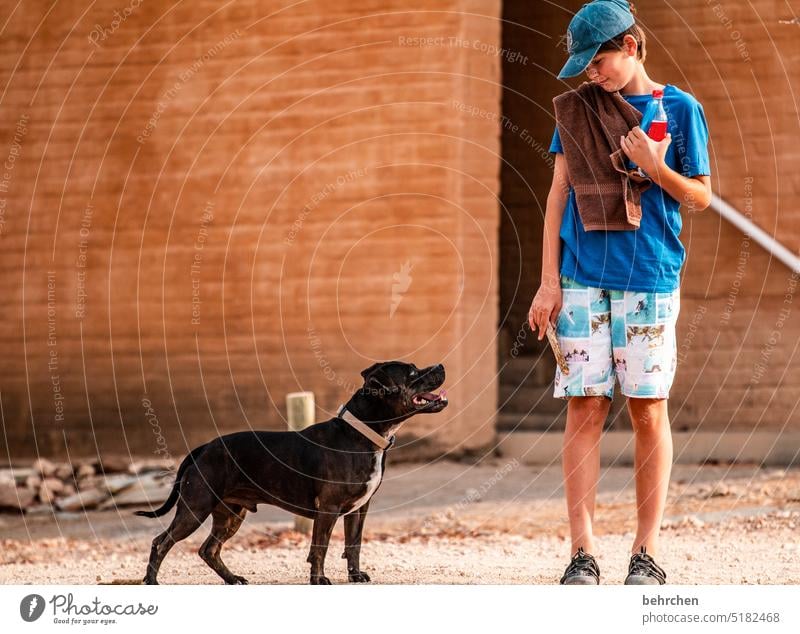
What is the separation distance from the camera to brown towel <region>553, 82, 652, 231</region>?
4.68 metres

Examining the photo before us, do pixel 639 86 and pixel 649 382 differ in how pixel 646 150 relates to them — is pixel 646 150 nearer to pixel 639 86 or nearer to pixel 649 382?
pixel 639 86

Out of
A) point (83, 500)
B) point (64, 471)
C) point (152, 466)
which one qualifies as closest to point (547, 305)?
point (83, 500)

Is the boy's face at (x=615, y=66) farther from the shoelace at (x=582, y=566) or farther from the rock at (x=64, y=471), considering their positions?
the rock at (x=64, y=471)

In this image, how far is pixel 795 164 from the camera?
9.41 m

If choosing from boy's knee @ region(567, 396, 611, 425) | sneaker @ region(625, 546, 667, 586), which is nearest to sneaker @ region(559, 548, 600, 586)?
sneaker @ region(625, 546, 667, 586)

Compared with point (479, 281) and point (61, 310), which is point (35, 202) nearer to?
point (61, 310)

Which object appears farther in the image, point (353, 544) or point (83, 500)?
point (83, 500)

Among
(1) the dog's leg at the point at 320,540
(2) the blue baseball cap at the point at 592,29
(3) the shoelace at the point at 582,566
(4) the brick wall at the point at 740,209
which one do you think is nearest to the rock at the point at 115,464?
(4) the brick wall at the point at 740,209

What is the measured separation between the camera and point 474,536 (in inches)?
295

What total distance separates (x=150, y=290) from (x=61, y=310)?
869mm

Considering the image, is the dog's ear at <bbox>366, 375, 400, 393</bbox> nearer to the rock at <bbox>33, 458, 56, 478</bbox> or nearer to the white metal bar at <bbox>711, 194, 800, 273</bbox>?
the white metal bar at <bbox>711, 194, 800, 273</bbox>

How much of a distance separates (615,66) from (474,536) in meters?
3.69

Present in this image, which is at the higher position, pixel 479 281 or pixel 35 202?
pixel 35 202
